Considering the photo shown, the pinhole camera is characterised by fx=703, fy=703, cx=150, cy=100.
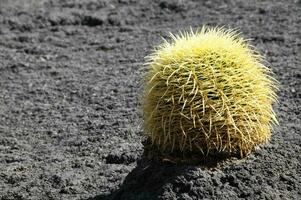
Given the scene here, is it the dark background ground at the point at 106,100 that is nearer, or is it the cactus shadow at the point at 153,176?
the cactus shadow at the point at 153,176

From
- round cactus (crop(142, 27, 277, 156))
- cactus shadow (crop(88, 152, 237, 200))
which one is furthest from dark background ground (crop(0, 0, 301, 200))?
round cactus (crop(142, 27, 277, 156))

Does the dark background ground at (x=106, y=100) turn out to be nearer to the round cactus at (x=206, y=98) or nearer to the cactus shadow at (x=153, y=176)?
the cactus shadow at (x=153, y=176)

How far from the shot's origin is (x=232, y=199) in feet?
13.9

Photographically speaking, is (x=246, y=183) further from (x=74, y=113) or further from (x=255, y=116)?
(x=74, y=113)

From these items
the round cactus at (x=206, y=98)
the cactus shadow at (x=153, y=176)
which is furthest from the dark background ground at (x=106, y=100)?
the round cactus at (x=206, y=98)

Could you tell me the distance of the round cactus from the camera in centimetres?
421

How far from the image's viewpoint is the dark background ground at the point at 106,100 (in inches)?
174

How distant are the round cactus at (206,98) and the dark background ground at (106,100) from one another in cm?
19

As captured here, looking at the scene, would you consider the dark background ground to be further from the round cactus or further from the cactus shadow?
the round cactus

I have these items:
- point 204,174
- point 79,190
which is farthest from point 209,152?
point 79,190

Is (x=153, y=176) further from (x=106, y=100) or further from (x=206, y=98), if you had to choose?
(x=106, y=100)

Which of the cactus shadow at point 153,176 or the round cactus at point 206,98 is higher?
the round cactus at point 206,98

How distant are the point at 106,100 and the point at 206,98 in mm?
2474

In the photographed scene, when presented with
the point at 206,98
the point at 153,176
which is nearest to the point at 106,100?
the point at 153,176
